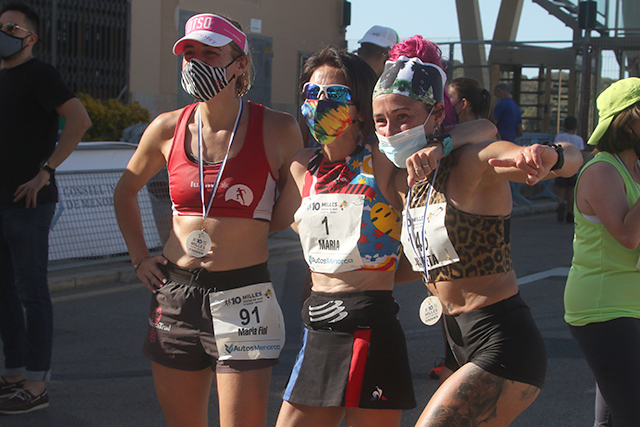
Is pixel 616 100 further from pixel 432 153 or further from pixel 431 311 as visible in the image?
pixel 431 311

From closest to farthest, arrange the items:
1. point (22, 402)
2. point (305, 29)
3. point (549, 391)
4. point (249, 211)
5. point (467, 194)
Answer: point (467, 194) → point (249, 211) → point (22, 402) → point (549, 391) → point (305, 29)

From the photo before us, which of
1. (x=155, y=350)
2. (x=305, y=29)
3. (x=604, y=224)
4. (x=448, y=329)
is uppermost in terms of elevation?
(x=305, y=29)

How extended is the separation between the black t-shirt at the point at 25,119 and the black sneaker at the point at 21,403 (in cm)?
113

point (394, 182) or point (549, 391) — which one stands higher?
point (394, 182)

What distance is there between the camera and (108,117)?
41.4ft

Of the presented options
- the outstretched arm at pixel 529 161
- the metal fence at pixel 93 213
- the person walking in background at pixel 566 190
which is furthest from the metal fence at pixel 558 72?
the outstretched arm at pixel 529 161

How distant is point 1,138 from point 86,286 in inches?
138

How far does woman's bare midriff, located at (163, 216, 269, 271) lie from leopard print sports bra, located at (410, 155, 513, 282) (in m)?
0.76

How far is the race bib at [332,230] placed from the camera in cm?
261

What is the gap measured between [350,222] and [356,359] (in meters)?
0.49

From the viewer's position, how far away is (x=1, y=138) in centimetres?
438

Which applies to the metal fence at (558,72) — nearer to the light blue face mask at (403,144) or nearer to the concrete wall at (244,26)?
the concrete wall at (244,26)

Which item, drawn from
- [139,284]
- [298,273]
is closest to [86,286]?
[139,284]

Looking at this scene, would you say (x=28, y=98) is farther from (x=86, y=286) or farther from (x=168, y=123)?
(x=86, y=286)
